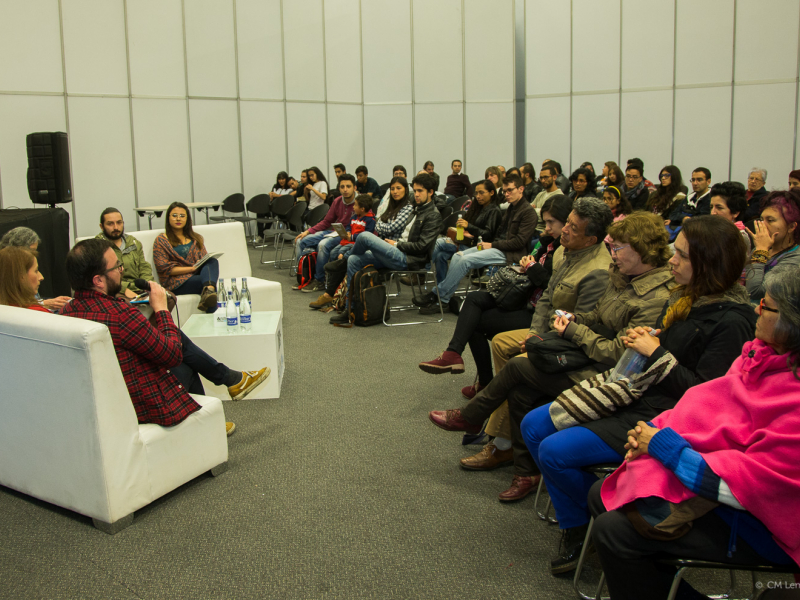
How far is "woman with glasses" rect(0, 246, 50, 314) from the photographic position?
9.53 feet

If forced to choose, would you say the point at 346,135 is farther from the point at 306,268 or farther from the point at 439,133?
the point at 306,268

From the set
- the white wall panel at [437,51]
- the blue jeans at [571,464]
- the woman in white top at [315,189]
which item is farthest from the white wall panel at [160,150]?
the blue jeans at [571,464]

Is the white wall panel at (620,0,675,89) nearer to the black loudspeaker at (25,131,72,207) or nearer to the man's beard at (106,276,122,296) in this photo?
the black loudspeaker at (25,131,72,207)

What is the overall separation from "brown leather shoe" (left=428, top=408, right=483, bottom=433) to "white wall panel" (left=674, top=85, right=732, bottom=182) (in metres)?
9.14

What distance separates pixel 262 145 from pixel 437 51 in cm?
406

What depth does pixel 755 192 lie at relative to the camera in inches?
275

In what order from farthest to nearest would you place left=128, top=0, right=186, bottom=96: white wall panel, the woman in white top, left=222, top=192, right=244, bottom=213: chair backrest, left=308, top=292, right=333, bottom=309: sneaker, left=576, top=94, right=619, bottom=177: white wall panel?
left=576, top=94, right=619, bottom=177: white wall panel → left=222, top=192, right=244, bottom=213: chair backrest → left=128, top=0, right=186, bottom=96: white wall panel → the woman in white top → left=308, top=292, right=333, bottom=309: sneaker

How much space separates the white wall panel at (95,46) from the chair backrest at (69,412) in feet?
28.6

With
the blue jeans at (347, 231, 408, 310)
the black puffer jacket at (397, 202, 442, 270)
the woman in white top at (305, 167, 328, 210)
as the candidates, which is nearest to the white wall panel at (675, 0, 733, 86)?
the woman in white top at (305, 167, 328, 210)

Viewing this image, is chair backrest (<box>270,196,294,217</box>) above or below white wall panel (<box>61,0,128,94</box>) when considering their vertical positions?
below

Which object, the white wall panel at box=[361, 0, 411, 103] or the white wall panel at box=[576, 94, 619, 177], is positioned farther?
the white wall panel at box=[361, 0, 411, 103]

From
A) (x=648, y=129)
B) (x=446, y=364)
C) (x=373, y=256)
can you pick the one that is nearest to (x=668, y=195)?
(x=373, y=256)

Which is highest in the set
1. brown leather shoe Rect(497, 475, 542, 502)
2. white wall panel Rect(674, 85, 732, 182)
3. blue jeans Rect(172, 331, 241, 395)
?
white wall panel Rect(674, 85, 732, 182)

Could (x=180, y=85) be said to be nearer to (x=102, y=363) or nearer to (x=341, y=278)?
(x=341, y=278)
